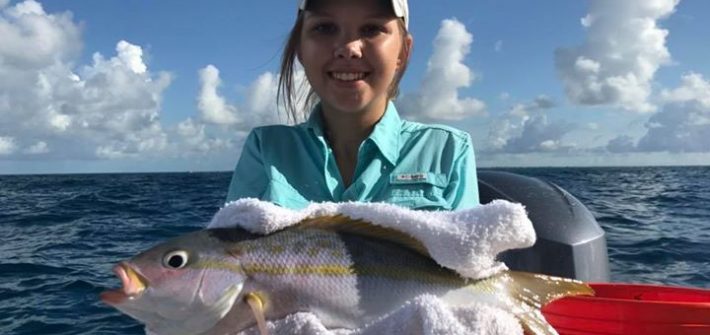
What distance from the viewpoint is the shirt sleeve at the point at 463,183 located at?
3453 mm

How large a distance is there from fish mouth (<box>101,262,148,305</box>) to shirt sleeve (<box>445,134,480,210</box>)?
1.77 metres

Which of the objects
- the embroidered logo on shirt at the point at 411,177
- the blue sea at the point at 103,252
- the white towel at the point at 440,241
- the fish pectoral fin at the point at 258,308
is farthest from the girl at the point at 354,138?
the blue sea at the point at 103,252

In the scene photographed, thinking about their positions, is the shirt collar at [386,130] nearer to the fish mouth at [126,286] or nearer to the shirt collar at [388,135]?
the shirt collar at [388,135]

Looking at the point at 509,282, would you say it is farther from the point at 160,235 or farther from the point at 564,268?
the point at 160,235

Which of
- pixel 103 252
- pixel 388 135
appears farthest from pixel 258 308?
pixel 103 252

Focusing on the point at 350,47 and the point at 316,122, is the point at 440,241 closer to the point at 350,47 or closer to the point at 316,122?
the point at 350,47

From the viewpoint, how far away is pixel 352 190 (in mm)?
3426

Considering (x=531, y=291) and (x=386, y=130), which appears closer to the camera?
(x=531, y=291)

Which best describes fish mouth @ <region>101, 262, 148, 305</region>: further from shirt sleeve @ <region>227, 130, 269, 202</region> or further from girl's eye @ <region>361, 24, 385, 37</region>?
girl's eye @ <region>361, 24, 385, 37</region>

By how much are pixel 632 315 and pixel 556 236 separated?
208 centimetres

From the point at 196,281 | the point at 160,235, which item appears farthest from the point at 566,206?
the point at 160,235

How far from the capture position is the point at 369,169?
3.50 m

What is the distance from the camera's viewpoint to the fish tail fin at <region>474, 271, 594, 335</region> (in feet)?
8.02

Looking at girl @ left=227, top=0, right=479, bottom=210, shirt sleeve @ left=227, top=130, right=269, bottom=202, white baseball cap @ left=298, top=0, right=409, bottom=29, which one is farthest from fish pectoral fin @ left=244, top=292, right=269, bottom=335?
white baseball cap @ left=298, top=0, right=409, bottom=29
